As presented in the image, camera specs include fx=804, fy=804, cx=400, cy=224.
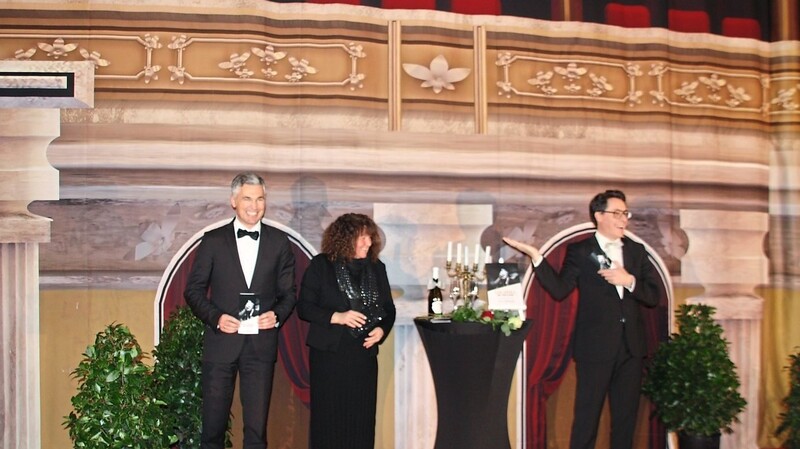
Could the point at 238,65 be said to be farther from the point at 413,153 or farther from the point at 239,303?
the point at 239,303

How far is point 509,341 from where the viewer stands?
14.8 feet

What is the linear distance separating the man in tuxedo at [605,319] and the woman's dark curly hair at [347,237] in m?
0.83

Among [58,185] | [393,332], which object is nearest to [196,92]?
[58,185]

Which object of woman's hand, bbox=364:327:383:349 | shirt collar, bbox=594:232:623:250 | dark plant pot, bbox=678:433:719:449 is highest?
shirt collar, bbox=594:232:623:250

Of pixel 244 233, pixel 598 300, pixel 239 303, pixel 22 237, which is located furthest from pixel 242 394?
pixel 598 300

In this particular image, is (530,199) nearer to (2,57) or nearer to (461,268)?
(461,268)

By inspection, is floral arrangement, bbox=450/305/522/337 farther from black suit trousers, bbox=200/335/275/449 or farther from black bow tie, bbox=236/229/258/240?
black bow tie, bbox=236/229/258/240

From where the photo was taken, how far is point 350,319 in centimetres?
445

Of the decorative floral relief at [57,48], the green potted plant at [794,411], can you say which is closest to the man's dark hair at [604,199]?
the green potted plant at [794,411]

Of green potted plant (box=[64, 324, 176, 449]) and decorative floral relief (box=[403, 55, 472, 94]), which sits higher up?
decorative floral relief (box=[403, 55, 472, 94])

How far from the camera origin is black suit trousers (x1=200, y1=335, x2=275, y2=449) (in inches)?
172

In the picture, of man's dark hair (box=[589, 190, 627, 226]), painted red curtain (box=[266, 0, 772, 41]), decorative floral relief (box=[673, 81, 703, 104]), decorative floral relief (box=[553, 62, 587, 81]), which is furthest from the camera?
decorative floral relief (box=[673, 81, 703, 104])

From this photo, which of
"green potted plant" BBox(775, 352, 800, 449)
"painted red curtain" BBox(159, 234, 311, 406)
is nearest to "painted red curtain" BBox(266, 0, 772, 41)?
"painted red curtain" BBox(159, 234, 311, 406)

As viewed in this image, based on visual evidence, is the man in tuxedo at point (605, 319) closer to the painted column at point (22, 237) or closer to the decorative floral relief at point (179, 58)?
the decorative floral relief at point (179, 58)
